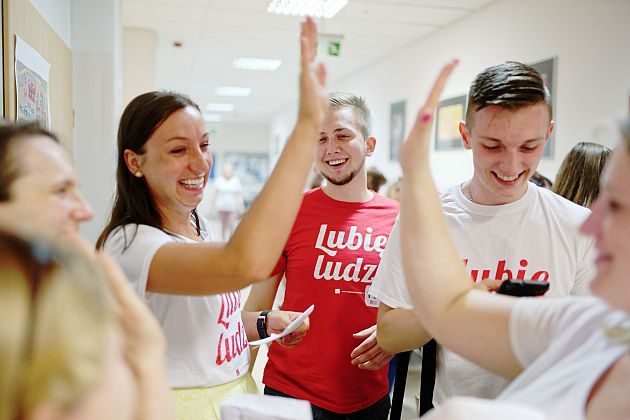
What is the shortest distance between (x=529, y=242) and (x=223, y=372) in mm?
912

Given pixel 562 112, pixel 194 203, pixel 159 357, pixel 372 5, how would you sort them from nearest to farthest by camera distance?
1. pixel 159 357
2. pixel 194 203
3. pixel 562 112
4. pixel 372 5

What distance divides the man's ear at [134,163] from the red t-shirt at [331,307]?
0.73 metres

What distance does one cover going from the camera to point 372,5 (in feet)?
17.6

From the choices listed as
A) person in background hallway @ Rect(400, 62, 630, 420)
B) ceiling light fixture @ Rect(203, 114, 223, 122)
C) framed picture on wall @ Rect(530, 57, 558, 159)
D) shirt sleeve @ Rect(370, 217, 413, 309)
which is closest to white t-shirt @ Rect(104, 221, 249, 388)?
shirt sleeve @ Rect(370, 217, 413, 309)

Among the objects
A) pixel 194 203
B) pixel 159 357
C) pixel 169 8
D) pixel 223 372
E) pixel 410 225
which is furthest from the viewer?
pixel 169 8

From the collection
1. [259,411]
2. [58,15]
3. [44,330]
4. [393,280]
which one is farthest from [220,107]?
[44,330]

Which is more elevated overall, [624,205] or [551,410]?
[624,205]

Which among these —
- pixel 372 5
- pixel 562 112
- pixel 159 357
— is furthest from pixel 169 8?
pixel 159 357

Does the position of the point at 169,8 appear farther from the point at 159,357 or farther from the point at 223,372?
the point at 159,357

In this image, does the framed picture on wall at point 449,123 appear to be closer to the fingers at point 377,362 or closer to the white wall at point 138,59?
the white wall at point 138,59

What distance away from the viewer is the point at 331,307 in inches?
76.1

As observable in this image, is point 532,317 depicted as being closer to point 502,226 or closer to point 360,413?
point 502,226

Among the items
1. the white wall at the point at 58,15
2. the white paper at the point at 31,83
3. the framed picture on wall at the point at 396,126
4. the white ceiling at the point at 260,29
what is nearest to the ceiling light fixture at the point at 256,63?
the white ceiling at the point at 260,29

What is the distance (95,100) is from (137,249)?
3.01 m
